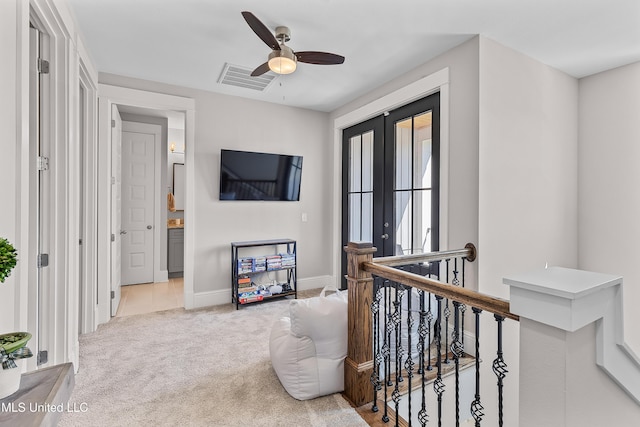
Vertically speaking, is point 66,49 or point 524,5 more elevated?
point 524,5

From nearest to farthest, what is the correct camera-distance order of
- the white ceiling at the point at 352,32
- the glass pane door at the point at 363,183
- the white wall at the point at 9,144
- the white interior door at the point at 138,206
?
the white wall at the point at 9,144, the white ceiling at the point at 352,32, the glass pane door at the point at 363,183, the white interior door at the point at 138,206

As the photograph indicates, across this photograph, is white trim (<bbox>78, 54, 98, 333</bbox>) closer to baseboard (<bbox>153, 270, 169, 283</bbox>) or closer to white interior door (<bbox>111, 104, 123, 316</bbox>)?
white interior door (<bbox>111, 104, 123, 316</bbox>)

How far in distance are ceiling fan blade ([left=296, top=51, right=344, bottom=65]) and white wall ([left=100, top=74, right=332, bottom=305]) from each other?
1716 mm

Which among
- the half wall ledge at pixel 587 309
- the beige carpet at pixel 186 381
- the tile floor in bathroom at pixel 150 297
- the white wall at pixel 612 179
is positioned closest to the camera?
the half wall ledge at pixel 587 309

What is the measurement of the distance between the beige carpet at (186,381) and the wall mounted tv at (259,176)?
5.09 feet

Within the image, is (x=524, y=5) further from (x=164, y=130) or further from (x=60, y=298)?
(x=164, y=130)

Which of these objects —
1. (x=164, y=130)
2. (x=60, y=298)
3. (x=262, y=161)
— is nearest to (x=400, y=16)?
(x=262, y=161)

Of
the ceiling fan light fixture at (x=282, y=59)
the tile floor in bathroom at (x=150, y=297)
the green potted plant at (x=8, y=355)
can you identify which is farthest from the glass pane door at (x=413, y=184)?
the green potted plant at (x=8, y=355)

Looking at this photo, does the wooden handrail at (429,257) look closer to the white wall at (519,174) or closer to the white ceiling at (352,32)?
the white wall at (519,174)

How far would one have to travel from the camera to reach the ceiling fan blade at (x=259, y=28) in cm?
189

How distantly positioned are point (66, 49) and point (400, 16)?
2347 mm

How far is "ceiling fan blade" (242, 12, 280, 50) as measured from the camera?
74.6 inches

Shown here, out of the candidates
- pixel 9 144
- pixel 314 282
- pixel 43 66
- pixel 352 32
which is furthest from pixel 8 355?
pixel 314 282

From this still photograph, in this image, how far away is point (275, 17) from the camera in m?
2.24
